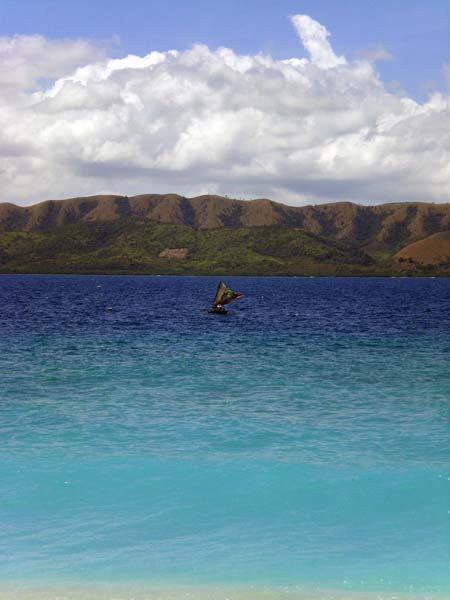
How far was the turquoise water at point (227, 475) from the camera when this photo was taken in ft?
50.4

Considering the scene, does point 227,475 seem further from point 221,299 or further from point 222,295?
point 221,299

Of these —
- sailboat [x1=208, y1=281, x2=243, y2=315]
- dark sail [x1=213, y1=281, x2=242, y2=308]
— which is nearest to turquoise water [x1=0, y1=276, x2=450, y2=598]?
sailboat [x1=208, y1=281, x2=243, y2=315]

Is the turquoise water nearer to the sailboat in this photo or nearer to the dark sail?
the sailboat

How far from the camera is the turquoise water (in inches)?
604

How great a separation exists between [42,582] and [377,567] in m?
7.68

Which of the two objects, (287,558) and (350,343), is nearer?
(287,558)

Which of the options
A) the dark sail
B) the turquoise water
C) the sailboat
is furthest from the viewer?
the dark sail

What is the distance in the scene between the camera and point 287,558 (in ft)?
51.9

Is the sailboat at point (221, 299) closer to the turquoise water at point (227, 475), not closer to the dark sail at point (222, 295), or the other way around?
the dark sail at point (222, 295)

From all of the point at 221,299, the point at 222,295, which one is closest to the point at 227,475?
the point at 222,295

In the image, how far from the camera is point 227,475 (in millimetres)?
22172

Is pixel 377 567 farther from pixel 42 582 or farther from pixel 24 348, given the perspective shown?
pixel 24 348

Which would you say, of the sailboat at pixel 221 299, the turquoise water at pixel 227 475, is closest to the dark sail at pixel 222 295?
the sailboat at pixel 221 299

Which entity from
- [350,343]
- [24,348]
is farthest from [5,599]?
[350,343]
